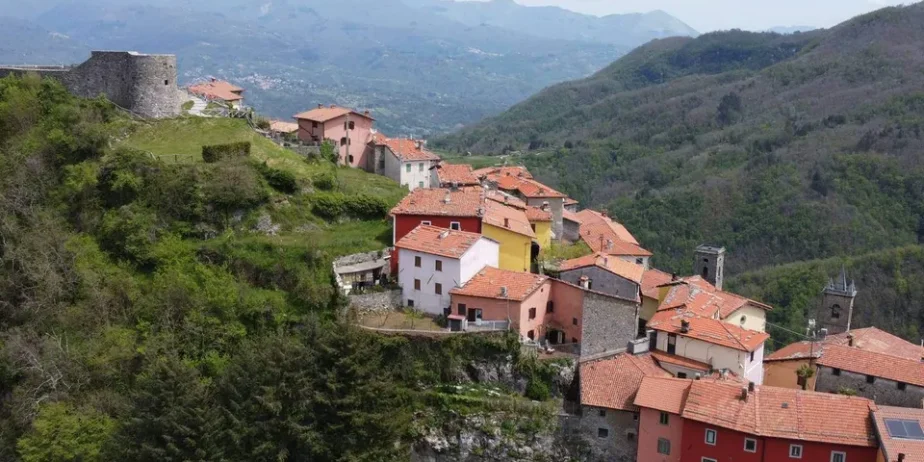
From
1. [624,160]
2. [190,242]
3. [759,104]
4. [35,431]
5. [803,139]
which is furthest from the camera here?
[759,104]

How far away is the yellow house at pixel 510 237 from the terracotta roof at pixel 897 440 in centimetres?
1671

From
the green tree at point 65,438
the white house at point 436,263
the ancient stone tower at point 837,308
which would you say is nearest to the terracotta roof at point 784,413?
the white house at point 436,263

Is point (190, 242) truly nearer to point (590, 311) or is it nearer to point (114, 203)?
point (114, 203)

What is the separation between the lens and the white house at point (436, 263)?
3475 cm

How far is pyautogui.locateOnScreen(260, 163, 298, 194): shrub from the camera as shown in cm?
4053

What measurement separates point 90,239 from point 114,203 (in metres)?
2.32

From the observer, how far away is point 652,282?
40.4m

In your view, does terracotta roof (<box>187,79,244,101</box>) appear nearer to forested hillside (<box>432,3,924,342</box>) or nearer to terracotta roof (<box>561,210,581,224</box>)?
terracotta roof (<box>561,210,581,224</box>)

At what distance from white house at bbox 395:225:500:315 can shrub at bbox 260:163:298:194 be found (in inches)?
301

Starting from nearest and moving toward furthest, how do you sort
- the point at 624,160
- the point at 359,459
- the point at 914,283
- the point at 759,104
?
the point at 359,459 → the point at 914,283 → the point at 624,160 → the point at 759,104

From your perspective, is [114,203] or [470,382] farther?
[114,203]

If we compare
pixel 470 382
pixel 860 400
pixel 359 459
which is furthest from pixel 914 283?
pixel 359 459

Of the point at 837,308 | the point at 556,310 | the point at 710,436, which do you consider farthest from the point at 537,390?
the point at 837,308

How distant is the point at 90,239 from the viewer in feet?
128
